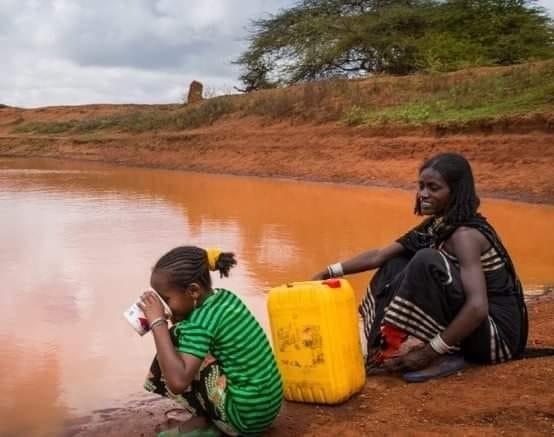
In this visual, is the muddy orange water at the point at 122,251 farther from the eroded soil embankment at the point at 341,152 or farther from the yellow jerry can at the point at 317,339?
the eroded soil embankment at the point at 341,152

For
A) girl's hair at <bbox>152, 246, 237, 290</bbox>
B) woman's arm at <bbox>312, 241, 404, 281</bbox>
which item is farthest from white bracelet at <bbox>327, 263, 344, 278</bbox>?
girl's hair at <bbox>152, 246, 237, 290</bbox>

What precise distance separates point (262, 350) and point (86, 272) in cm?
384

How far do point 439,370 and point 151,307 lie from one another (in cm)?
130

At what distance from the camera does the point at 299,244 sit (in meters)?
7.32

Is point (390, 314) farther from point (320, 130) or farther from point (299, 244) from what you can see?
point (320, 130)

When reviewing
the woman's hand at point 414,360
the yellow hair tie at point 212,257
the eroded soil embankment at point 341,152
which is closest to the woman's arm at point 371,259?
the woman's hand at point 414,360

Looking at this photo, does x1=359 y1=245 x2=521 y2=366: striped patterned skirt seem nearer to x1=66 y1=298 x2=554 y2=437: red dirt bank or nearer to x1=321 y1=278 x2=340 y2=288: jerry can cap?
x1=66 y1=298 x2=554 y2=437: red dirt bank

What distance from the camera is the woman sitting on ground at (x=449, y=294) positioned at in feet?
9.37

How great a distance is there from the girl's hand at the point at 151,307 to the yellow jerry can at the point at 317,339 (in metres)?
0.55

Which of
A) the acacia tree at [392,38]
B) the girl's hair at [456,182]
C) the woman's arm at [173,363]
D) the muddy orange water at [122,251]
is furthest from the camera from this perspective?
the acacia tree at [392,38]

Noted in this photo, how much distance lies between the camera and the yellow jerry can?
2768 millimetres

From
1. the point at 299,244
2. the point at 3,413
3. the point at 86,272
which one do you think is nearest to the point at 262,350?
the point at 3,413

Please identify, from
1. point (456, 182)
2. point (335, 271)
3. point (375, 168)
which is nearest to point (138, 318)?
point (335, 271)

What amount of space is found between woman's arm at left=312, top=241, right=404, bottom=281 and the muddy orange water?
1136 mm
